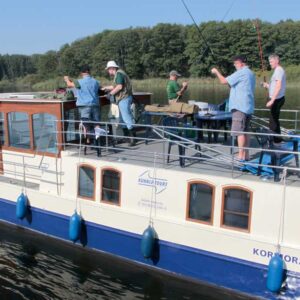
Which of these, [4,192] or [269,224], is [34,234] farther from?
[269,224]

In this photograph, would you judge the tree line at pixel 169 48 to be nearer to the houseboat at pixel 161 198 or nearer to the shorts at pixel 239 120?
the houseboat at pixel 161 198

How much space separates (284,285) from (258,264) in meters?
0.56

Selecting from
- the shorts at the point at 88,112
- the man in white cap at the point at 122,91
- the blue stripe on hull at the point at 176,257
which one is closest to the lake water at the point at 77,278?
the blue stripe on hull at the point at 176,257

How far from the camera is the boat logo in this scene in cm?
936

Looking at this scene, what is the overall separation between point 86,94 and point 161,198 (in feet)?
11.3

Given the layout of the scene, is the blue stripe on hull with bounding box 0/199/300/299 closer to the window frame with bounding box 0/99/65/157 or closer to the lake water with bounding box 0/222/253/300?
the lake water with bounding box 0/222/253/300

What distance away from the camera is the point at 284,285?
25.9ft

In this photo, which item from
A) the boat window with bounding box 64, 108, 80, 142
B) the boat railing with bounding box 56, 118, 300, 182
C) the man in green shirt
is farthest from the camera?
the man in green shirt

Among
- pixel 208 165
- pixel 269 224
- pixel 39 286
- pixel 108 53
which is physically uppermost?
pixel 108 53

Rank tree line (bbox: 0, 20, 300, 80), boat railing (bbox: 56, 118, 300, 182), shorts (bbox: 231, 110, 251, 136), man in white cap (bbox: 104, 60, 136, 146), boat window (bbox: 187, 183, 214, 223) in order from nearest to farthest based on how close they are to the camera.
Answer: boat railing (bbox: 56, 118, 300, 182) → boat window (bbox: 187, 183, 214, 223) → shorts (bbox: 231, 110, 251, 136) → man in white cap (bbox: 104, 60, 136, 146) → tree line (bbox: 0, 20, 300, 80)

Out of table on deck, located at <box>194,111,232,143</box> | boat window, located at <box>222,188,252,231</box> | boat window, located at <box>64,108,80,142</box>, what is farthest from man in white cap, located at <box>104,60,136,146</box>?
boat window, located at <box>222,188,252,231</box>

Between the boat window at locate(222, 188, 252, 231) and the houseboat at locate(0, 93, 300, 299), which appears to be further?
the boat window at locate(222, 188, 252, 231)

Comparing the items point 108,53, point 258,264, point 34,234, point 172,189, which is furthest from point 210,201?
point 108,53

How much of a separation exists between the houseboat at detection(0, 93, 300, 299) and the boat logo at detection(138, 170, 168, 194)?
23 mm
